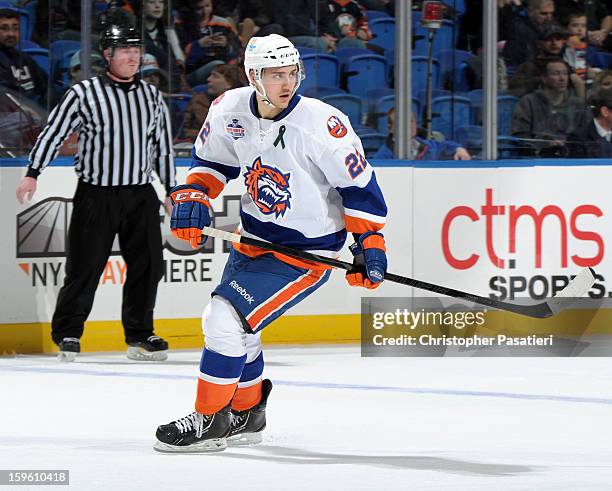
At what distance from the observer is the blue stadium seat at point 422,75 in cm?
677

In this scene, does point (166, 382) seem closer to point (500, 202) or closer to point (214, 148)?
point (214, 148)

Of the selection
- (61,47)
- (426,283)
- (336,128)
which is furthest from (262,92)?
(61,47)

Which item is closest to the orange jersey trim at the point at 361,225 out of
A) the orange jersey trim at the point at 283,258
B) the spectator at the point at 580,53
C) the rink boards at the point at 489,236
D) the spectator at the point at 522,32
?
the orange jersey trim at the point at 283,258

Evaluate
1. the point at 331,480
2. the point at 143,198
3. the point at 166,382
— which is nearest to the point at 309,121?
the point at 331,480

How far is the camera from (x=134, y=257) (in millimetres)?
6082

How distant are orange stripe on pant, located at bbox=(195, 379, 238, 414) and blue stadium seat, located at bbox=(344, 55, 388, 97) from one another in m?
2.87

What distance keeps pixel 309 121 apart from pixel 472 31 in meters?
2.93

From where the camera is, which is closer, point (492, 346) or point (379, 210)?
point (379, 210)

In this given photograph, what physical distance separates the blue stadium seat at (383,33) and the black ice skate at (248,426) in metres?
2.80

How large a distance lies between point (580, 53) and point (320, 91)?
1.23 meters

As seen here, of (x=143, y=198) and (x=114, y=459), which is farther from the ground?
(x=143, y=198)

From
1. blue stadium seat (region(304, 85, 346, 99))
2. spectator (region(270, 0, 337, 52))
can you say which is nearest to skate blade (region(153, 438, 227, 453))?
blue stadium seat (region(304, 85, 346, 99))

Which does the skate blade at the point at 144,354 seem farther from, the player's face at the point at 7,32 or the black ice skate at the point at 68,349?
the player's face at the point at 7,32

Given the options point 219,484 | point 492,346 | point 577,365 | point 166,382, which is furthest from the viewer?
point 492,346
